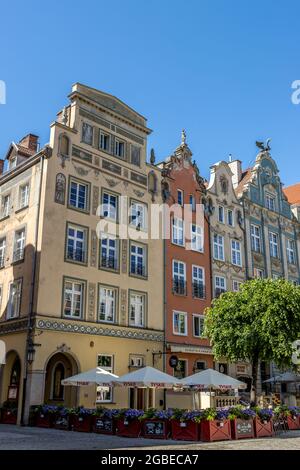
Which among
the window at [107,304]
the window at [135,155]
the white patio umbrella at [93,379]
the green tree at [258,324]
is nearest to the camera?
the white patio umbrella at [93,379]

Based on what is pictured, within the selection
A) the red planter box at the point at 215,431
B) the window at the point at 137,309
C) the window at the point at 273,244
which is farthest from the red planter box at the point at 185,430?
the window at the point at 273,244

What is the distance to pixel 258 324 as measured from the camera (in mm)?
25016

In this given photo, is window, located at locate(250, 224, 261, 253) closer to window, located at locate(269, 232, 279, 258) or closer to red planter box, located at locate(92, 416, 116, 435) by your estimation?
window, located at locate(269, 232, 279, 258)

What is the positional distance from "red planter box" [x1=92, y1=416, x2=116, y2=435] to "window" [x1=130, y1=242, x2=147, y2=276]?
387 inches

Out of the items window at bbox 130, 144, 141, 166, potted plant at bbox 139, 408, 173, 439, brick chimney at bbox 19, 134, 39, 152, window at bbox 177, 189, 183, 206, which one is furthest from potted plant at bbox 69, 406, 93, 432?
brick chimney at bbox 19, 134, 39, 152

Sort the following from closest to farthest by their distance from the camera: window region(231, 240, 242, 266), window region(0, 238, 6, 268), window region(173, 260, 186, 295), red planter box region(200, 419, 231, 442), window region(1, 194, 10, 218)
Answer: red planter box region(200, 419, 231, 442)
window region(0, 238, 6, 268)
window region(1, 194, 10, 218)
window region(173, 260, 186, 295)
window region(231, 240, 242, 266)

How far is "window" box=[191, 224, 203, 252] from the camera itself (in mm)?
32406

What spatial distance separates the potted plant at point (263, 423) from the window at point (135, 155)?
15.6 m

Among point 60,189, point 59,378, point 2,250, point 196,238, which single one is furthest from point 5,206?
point 196,238

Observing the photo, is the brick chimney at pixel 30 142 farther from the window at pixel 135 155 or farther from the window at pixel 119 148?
the window at pixel 135 155

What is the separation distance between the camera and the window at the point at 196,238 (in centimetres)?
3241
